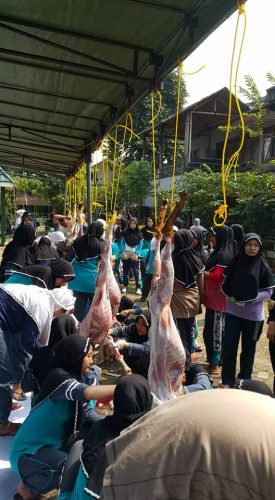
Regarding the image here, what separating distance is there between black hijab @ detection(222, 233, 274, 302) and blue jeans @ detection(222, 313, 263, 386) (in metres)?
0.25

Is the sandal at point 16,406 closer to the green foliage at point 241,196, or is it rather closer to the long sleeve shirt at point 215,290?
the long sleeve shirt at point 215,290

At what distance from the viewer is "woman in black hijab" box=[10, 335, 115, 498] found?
2.39 meters

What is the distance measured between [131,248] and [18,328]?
515cm

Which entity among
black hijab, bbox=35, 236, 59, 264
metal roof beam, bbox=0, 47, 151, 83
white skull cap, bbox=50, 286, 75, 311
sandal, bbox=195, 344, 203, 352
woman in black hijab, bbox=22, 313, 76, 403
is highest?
metal roof beam, bbox=0, 47, 151, 83

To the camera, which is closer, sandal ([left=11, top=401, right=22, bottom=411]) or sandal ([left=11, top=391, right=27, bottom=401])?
sandal ([left=11, top=401, right=22, bottom=411])

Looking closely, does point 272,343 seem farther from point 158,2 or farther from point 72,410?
point 158,2

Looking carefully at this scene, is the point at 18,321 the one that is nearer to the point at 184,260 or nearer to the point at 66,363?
the point at 66,363

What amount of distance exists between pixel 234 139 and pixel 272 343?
15.9 m

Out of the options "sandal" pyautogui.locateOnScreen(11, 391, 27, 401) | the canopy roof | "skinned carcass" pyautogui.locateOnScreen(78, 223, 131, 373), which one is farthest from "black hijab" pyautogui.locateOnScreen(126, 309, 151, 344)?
the canopy roof

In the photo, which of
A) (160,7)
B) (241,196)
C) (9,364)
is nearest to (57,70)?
(160,7)

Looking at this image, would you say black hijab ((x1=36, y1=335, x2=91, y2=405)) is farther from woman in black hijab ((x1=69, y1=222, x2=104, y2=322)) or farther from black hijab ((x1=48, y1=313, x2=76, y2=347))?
woman in black hijab ((x1=69, y1=222, x2=104, y2=322))

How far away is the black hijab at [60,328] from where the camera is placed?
3.10m

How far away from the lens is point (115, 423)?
6.22ft

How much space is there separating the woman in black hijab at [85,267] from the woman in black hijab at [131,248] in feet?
10.1
